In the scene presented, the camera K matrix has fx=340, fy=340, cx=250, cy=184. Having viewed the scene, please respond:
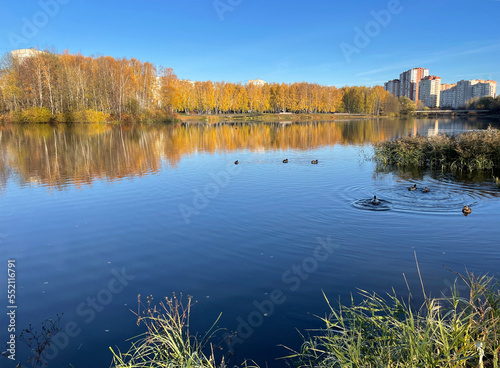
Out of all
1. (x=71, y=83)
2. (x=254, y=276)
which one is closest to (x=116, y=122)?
(x=71, y=83)

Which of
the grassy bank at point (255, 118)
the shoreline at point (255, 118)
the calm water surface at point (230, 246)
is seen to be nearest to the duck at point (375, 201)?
the calm water surface at point (230, 246)

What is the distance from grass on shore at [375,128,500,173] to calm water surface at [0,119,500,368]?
2.89 meters

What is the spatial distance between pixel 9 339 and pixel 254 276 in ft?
A: 16.8

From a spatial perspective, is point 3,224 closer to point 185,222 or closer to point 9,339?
point 185,222

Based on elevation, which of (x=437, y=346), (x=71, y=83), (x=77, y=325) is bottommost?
(x=77, y=325)

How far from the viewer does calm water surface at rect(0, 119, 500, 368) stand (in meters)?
6.97

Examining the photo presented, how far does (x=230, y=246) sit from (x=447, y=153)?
62.5 ft

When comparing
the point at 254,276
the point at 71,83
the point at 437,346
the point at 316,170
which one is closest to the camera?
the point at 437,346

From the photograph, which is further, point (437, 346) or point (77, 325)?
point (77, 325)

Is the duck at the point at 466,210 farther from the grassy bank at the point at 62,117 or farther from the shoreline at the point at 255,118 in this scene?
the shoreline at the point at 255,118

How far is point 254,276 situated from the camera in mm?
8539

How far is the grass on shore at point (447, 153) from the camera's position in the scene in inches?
819

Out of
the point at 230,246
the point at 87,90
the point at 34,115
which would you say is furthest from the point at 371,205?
the point at 87,90

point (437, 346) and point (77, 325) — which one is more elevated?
point (437, 346)
